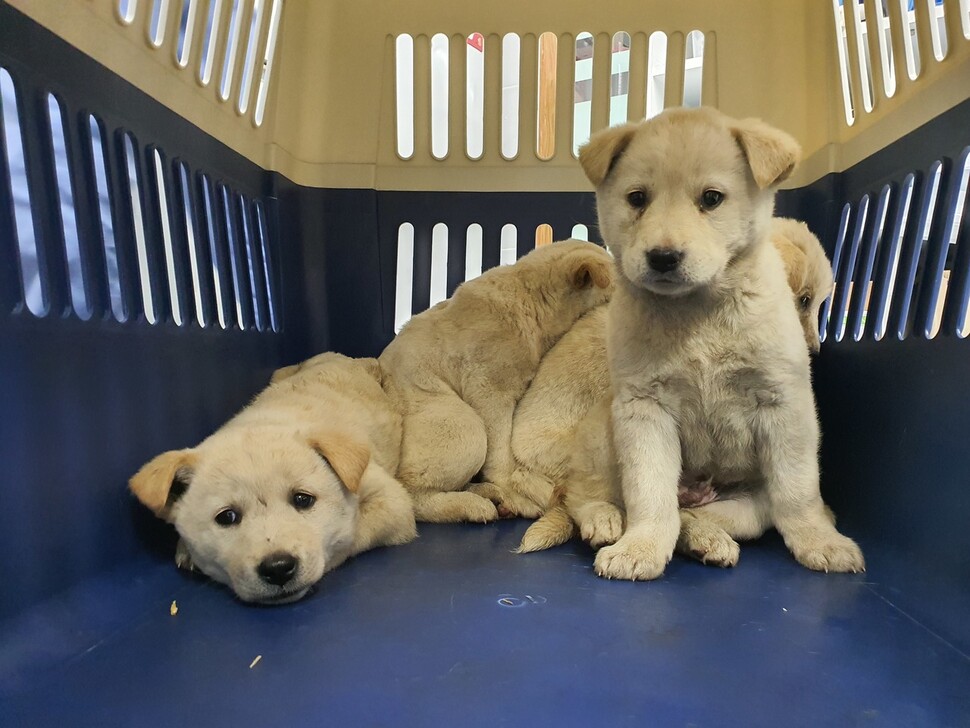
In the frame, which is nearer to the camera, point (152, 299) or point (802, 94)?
point (152, 299)

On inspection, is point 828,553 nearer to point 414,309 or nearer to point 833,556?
point 833,556

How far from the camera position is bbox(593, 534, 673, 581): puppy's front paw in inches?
75.9

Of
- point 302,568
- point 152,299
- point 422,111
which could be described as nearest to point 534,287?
point 422,111

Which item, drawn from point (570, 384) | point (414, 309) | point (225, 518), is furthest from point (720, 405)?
point (414, 309)

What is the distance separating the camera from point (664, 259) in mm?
1799

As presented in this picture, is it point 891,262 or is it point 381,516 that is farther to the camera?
point 891,262

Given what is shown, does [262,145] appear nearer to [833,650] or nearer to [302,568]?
[302,568]

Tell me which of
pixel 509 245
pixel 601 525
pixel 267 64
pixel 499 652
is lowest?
pixel 499 652

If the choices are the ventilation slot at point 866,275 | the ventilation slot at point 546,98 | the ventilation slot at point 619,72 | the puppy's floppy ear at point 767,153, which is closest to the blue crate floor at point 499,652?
the ventilation slot at point 866,275

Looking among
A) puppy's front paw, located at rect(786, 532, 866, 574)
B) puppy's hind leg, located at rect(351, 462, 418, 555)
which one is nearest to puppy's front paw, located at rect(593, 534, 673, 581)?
puppy's front paw, located at rect(786, 532, 866, 574)

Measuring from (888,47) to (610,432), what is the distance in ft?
5.58

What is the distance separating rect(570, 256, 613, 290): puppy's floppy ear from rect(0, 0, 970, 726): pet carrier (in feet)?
1.44

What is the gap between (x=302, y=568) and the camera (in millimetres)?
1829

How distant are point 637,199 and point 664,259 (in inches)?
10.5
